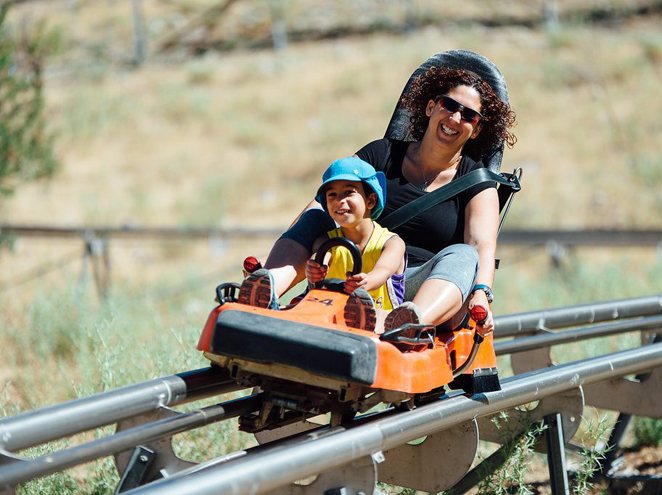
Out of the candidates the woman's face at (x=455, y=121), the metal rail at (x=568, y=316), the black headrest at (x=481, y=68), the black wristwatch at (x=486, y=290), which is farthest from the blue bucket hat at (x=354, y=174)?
the metal rail at (x=568, y=316)

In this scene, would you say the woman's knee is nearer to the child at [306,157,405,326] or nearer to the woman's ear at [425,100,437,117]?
the child at [306,157,405,326]

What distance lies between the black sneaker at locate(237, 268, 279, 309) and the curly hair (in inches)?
60.7

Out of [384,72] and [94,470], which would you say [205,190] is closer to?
[384,72]

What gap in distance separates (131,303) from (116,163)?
37.9ft

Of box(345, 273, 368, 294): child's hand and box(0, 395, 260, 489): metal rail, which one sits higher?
box(345, 273, 368, 294): child's hand

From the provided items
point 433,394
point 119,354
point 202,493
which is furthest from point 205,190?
point 202,493

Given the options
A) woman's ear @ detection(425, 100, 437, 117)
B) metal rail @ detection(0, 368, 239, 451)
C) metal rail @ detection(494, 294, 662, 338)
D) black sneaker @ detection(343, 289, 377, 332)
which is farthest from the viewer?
metal rail @ detection(494, 294, 662, 338)

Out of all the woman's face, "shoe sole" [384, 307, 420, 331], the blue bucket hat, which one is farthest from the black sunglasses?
"shoe sole" [384, 307, 420, 331]

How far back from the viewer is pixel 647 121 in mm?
20125

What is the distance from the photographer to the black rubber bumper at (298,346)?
3.53m

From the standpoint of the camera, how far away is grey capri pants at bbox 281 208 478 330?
4.33 m

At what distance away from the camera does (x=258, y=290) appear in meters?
3.93

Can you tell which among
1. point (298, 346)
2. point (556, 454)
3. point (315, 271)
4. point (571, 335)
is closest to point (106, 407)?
point (298, 346)

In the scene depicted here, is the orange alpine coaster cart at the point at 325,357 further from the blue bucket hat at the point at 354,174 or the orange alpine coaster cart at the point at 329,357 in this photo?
the blue bucket hat at the point at 354,174
